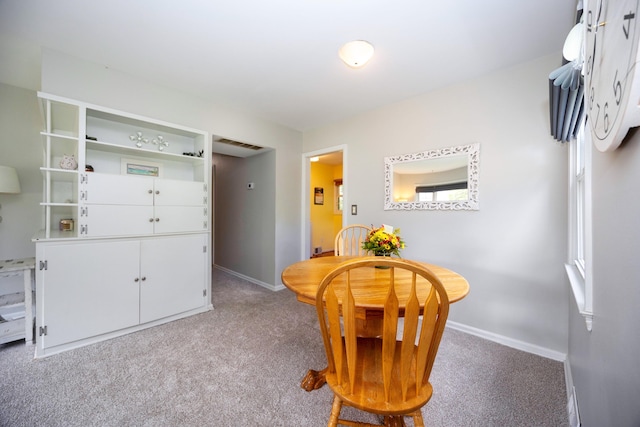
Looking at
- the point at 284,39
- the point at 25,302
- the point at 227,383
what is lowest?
the point at 227,383

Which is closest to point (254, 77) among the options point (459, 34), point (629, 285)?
point (459, 34)

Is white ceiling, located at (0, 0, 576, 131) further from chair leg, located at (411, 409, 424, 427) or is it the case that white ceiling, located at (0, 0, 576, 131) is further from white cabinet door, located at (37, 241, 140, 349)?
chair leg, located at (411, 409, 424, 427)

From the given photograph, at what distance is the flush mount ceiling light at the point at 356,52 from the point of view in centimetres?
172

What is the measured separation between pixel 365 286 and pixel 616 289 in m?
0.86

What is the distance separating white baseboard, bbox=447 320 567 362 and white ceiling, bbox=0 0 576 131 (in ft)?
7.63

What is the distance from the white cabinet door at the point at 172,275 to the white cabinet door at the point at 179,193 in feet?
1.20

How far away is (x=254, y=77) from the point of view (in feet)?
7.59

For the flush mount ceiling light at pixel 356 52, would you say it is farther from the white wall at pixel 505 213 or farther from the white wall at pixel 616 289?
the white wall at pixel 616 289

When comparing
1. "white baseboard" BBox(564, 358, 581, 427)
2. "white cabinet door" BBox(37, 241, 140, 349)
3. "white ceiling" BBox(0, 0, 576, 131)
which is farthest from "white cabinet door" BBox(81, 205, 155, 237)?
"white baseboard" BBox(564, 358, 581, 427)

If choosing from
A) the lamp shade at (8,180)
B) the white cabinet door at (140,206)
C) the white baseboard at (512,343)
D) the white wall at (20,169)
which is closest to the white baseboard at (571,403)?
the white baseboard at (512,343)

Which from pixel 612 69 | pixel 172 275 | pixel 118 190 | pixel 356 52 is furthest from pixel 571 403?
pixel 118 190

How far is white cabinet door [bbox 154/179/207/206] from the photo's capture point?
239 centimetres

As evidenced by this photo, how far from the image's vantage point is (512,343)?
2.04m

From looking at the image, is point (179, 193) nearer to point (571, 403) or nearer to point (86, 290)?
point (86, 290)
